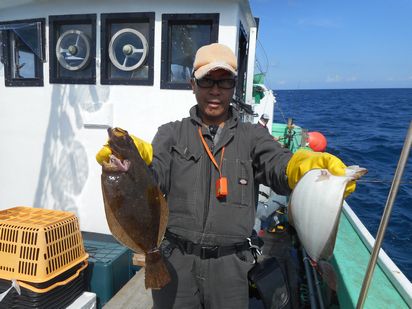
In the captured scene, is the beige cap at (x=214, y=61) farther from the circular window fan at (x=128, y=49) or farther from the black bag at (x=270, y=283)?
the circular window fan at (x=128, y=49)

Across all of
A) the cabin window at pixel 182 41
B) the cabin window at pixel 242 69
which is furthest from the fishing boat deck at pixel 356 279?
the cabin window at pixel 242 69

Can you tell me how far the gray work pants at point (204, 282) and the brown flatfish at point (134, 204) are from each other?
0.19 meters

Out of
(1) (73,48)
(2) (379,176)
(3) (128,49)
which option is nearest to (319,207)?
(3) (128,49)

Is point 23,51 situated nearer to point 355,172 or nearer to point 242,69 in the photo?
point 242,69

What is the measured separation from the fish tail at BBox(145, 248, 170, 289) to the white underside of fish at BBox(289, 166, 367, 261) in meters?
0.94

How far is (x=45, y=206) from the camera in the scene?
5379 mm

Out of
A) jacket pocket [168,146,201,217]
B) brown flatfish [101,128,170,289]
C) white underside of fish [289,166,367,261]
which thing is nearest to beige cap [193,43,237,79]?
jacket pocket [168,146,201,217]

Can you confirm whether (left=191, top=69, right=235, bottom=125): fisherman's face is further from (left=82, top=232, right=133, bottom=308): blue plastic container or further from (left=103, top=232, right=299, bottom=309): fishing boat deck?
(left=82, top=232, right=133, bottom=308): blue plastic container

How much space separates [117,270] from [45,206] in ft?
6.62

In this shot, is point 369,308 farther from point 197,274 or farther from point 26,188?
point 26,188

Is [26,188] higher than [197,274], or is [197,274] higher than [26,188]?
[197,274]

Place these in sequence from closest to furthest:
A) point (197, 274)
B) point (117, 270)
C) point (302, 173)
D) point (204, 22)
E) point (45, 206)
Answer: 1. point (302, 173)
2. point (197, 274)
3. point (117, 270)
4. point (204, 22)
5. point (45, 206)

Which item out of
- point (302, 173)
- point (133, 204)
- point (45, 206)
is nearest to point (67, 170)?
point (45, 206)

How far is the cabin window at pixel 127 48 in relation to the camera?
4.82 metres
